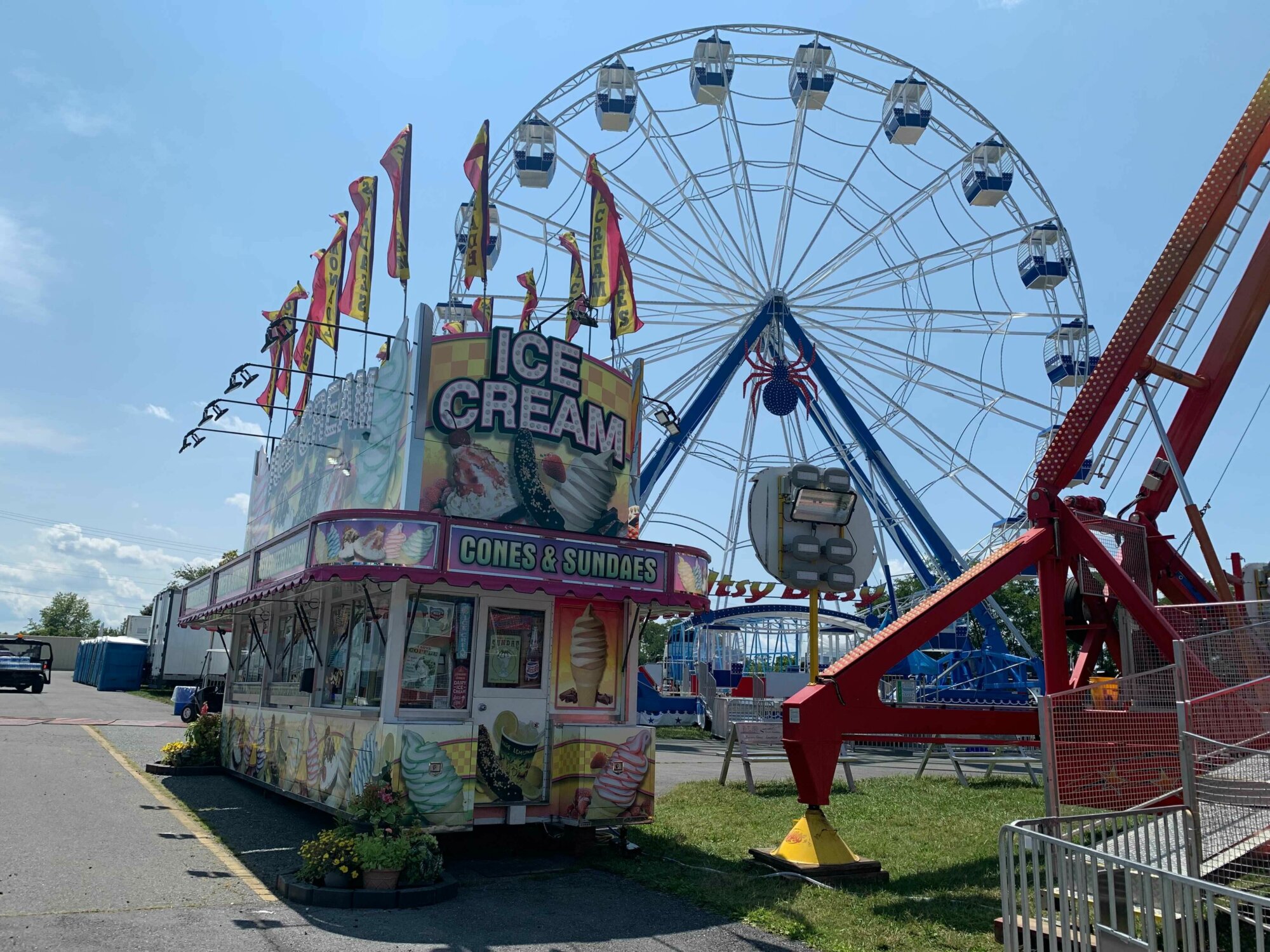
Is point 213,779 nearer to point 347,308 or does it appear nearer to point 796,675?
point 347,308

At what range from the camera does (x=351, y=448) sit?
11844 mm

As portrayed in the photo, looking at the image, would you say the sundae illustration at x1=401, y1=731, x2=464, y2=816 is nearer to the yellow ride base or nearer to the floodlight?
the yellow ride base

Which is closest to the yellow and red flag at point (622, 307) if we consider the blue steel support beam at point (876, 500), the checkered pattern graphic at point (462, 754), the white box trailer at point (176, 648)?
the checkered pattern graphic at point (462, 754)

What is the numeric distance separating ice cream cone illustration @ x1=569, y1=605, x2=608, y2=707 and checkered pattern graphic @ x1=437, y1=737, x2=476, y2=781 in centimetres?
160

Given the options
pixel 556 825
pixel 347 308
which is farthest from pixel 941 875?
pixel 347 308

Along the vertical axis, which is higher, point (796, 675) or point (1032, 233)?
point (1032, 233)

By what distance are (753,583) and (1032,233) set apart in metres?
12.8

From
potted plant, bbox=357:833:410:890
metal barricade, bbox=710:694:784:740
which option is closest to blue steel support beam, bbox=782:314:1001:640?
metal barricade, bbox=710:694:784:740

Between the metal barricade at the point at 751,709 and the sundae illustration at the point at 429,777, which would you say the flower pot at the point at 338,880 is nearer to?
the sundae illustration at the point at 429,777

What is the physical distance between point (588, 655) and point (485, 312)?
263 inches

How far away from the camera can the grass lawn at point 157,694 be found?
133ft

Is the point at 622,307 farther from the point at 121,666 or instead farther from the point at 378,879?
the point at 121,666

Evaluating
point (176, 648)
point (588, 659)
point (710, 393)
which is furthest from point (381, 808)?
point (176, 648)

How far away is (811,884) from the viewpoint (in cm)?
839
